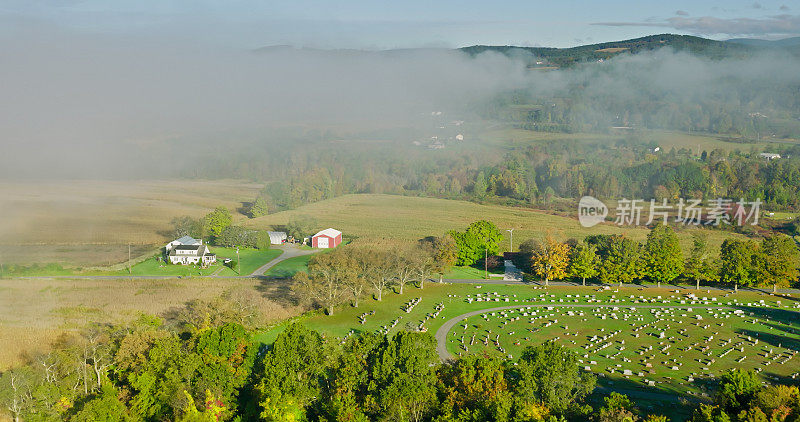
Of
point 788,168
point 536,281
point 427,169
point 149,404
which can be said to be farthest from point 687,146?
point 149,404

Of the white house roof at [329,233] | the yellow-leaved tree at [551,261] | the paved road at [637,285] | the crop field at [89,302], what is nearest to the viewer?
the crop field at [89,302]

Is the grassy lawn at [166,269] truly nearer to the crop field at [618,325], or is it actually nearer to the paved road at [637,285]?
the crop field at [618,325]

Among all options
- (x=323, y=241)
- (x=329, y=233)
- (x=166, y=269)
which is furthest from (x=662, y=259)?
(x=166, y=269)

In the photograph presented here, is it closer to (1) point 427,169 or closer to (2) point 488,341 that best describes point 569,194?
(1) point 427,169

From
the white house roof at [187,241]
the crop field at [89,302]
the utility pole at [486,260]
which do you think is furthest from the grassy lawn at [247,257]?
the utility pole at [486,260]

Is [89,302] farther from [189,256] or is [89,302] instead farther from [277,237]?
[277,237]

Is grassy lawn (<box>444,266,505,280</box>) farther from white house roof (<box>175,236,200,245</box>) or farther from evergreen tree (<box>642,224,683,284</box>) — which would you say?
white house roof (<box>175,236,200,245</box>)

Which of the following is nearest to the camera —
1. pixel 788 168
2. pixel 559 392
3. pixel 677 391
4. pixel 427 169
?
pixel 559 392

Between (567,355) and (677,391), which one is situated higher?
(567,355)
